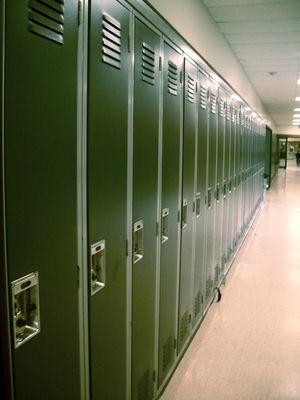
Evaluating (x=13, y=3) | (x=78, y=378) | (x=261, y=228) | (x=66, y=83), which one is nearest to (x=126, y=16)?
(x=66, y=83)

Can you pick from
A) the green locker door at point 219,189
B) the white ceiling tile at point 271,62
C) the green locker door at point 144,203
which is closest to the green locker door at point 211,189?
the green locker door at point 219,189

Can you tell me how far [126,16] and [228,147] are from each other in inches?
123

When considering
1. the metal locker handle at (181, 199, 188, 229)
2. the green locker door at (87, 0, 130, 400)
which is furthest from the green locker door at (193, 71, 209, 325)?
the green locker door at (87, 0, 130, 400)

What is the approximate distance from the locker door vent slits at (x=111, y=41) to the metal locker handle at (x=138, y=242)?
0.80 m

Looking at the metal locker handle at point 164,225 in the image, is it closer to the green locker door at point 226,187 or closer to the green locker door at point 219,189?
the green locker door at point 219,189

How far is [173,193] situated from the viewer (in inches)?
100.0

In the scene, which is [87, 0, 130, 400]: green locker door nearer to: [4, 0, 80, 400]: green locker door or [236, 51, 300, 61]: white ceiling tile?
[4, 0, 80, 400]: green locker door

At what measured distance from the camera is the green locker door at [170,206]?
233 centimetres

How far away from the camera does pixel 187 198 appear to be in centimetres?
290

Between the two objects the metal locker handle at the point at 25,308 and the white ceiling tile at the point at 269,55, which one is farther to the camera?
the white ceiling tile at the point at 269,55

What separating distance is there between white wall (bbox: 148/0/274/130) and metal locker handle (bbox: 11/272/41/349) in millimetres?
1609

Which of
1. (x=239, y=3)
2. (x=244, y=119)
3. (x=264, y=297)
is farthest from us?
(x=244, y=119)

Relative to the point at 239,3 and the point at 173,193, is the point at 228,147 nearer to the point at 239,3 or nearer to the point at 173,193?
the point at 239,3

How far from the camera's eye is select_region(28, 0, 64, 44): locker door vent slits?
1.11 meters
